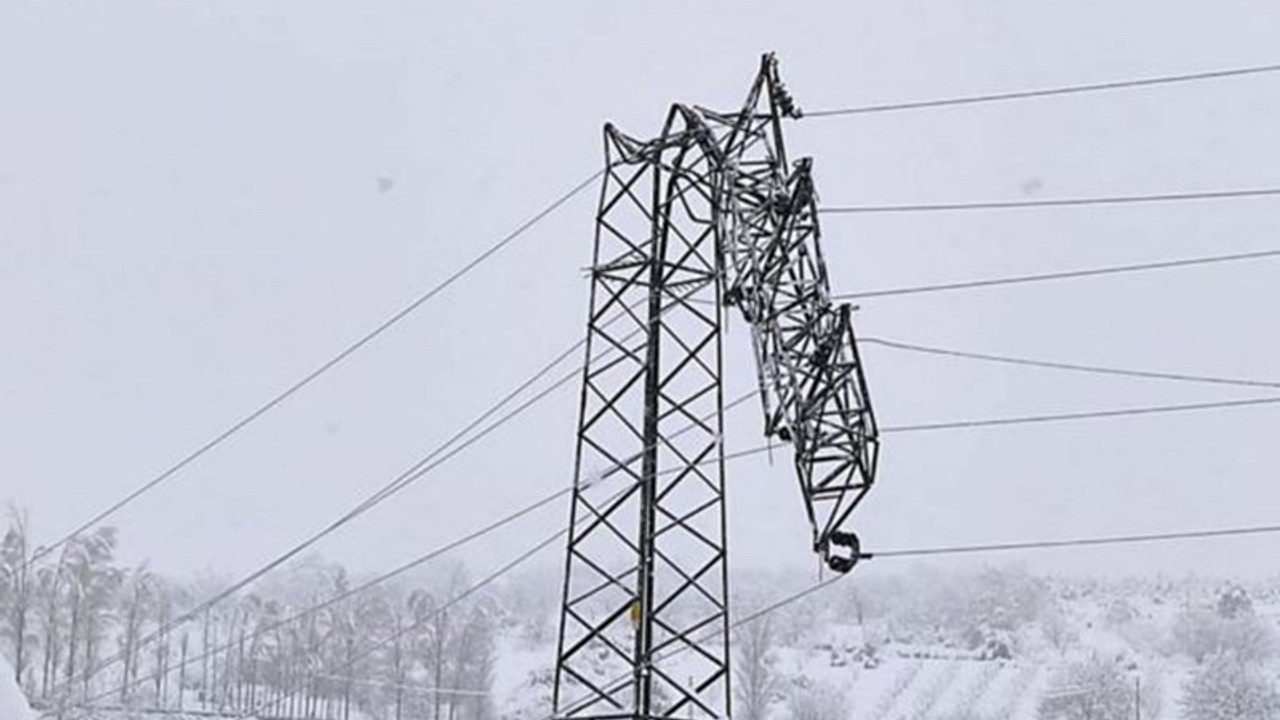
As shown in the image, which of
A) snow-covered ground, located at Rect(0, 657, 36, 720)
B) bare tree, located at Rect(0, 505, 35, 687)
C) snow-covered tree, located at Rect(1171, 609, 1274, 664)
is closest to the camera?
snow-covered ground, located at Rect(0, 657, 36, 720)

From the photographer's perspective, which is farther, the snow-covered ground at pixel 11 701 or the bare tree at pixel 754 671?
the bare tree at pixel 754 671

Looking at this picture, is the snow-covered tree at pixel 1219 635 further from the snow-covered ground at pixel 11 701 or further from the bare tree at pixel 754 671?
the snow-covered ground at pixel 11 701

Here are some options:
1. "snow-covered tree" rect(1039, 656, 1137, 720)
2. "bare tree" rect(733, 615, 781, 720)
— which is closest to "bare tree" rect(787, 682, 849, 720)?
"bare tree" rect(733, 615, 781, 720)

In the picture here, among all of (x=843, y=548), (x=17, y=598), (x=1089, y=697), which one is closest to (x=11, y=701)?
(x=843, y=548)

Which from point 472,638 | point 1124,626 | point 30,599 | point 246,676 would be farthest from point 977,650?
point 30,599

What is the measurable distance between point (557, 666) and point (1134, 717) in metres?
40.3

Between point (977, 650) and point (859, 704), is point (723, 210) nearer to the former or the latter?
point (859, 704)

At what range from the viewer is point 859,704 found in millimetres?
46781

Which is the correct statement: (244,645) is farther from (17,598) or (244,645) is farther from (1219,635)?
(1219,635)

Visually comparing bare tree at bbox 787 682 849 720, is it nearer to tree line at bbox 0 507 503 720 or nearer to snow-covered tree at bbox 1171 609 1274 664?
tree line at bbox 0 507 503 720

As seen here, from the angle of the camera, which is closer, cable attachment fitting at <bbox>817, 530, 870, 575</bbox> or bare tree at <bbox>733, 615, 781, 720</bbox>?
cable attachment fitting at <bbox>817, 530, 870, 575</bbox>

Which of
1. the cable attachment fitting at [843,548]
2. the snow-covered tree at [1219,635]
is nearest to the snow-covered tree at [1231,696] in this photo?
the snow-covered tree at [1219,635]

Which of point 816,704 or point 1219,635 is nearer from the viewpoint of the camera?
point 816,704

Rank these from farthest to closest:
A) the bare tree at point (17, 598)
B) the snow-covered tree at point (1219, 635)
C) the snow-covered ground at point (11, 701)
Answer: the snow-covered tree at point (1219, 635) < the bare tree at point (17, 598) < the snow-covered ground at point (11, 701)
